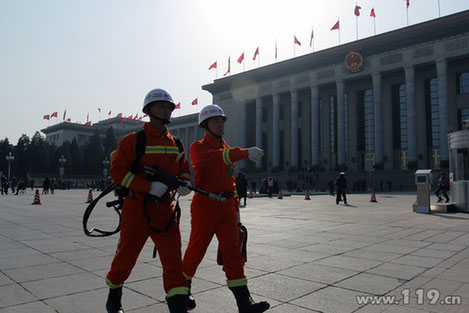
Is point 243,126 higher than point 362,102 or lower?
lower

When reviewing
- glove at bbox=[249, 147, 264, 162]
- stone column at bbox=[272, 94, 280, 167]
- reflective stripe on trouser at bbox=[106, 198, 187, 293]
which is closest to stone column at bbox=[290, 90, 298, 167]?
stone column at bbox=[272, 94, 280, 167]

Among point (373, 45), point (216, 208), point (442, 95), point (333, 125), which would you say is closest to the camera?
point (216, 208)

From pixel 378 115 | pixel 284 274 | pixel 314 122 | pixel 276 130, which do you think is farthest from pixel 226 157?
pixel 276 130

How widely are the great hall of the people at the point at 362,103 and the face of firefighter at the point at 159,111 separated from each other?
3968 centimetres

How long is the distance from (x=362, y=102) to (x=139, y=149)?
53971mm

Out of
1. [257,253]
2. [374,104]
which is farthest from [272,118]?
[257,253]

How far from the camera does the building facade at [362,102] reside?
43406mm

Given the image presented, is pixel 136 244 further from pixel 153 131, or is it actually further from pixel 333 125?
pixel 333 125

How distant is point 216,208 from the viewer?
3.53 metres

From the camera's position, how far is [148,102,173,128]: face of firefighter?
3.42 meters

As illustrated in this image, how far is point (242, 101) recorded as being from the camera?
63844 mm

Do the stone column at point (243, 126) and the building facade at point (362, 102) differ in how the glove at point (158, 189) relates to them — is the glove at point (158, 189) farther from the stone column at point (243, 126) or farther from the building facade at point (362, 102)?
the stone column at point (243, 126)

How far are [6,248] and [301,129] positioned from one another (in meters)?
55.2

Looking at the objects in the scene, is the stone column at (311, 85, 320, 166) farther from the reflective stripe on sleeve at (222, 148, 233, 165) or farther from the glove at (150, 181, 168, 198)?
the glove at (150, 181, 168, 198)
